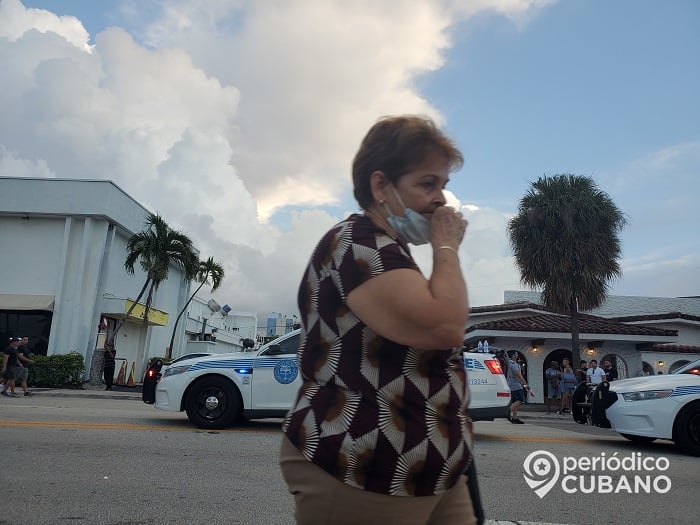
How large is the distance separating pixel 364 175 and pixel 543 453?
6.75 m

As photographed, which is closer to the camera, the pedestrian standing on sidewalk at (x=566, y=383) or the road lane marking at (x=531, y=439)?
the road lane marking at (x=531, y=439)

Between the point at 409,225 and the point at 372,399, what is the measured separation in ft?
1.49

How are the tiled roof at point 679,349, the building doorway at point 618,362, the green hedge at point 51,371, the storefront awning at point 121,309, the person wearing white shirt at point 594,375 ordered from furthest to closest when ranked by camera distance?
the tiled roof at point 679,349, the storefront awning at point 121,309, the building doorway at point 618,362, the green hedge at point 51,371, the person wearing white shirt at point 594,375

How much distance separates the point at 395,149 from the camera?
152 cm

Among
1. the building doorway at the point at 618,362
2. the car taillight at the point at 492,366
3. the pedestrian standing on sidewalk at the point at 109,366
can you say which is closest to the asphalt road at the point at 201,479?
the car taillight at the point at 492,366

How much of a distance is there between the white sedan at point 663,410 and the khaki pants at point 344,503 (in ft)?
24.2

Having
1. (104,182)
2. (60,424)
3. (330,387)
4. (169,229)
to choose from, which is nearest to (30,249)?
(104,182)

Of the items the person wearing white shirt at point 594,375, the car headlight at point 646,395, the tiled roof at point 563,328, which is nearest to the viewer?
the car headlight at point 646,395

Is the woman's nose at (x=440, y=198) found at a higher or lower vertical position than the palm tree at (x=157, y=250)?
lower

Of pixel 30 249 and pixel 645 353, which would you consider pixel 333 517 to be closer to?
pixel 30 249

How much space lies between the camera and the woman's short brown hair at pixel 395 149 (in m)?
1.52

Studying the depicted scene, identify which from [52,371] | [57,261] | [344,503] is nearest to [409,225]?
[344,503]

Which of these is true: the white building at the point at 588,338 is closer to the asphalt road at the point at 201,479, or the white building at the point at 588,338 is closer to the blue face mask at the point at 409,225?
the asphalt road at the point at 201,479

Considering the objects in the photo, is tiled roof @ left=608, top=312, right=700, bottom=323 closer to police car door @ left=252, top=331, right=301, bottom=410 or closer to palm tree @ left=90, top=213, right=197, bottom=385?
palm tree @ left=90, top=213, right=197, bottom=385
